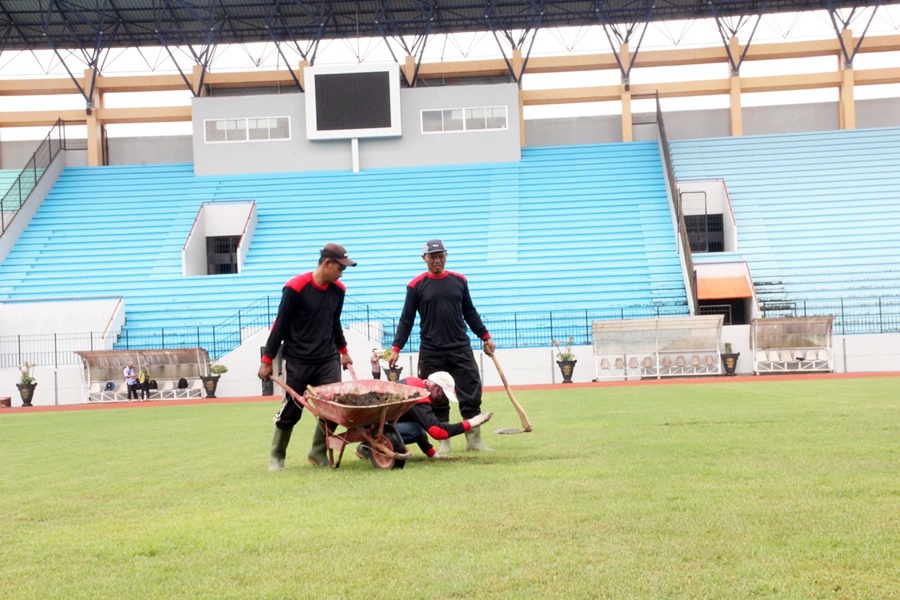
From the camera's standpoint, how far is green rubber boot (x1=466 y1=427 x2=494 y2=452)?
1035 centimetres

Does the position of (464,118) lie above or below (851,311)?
above

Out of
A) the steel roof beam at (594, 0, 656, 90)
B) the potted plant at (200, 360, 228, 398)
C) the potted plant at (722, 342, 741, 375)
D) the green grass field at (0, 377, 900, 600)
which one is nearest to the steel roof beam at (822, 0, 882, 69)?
the steel roof beam at (594, 0, 656, 90)

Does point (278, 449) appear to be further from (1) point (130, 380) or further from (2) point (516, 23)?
(2) point (516, 23)

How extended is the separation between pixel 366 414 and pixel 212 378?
865 inches

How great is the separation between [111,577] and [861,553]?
10.9 ft

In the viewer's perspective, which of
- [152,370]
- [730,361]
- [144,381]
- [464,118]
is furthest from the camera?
[464,118]

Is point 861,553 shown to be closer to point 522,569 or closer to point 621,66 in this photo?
point 522,569

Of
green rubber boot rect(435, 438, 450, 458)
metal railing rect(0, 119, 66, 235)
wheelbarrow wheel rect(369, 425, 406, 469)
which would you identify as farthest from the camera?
metal railing rect(0, 119, 66, 235)

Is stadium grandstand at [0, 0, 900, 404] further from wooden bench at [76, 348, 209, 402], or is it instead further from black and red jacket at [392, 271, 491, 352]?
black and red jacket at [392, 271, 491, 352]

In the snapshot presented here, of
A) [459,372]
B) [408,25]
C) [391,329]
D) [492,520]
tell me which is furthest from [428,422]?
[408,25]

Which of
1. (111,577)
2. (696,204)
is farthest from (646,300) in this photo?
(111,577)

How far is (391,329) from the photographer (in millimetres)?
32906

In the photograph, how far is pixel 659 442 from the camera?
1027cm

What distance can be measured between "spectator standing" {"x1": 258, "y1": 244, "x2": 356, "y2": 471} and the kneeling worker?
65 cm
